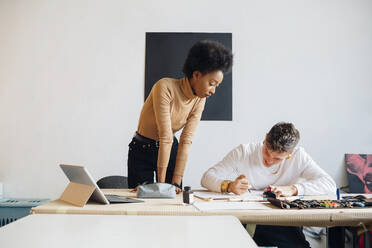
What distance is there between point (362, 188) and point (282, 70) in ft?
3.97

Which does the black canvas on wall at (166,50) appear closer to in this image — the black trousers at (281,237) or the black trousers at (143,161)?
the black trousers at (143,161)

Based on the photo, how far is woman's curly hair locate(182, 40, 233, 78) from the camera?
1.66 metres

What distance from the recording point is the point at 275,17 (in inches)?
114

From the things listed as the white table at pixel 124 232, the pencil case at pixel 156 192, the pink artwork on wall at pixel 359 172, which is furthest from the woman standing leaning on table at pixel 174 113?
the pink artwork on wall at pixel 359 172

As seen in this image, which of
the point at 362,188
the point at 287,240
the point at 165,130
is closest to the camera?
the point at 287,240

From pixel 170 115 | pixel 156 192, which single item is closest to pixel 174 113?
pixel 170 115

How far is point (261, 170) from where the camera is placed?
1.93m

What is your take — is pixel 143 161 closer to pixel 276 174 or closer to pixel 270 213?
pixel 276 174

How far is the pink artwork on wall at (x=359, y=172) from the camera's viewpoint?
2.73 meters

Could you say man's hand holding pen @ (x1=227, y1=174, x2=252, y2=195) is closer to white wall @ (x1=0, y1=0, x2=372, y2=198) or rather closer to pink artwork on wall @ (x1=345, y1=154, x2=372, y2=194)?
white wall @ (x1=0, y1=0, x2=372, y2=198)

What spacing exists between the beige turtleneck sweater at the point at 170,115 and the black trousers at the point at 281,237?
21.4 inches

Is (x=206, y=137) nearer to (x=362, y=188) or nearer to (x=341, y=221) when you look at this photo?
(x=362, y=188)

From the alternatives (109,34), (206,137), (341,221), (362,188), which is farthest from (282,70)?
(341,221)

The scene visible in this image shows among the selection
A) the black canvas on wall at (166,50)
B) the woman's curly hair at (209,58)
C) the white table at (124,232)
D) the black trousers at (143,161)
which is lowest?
the white table at (124,232)
